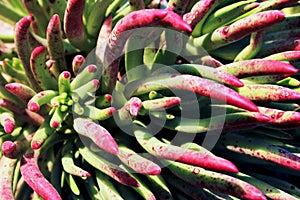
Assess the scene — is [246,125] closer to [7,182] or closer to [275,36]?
[275,36]

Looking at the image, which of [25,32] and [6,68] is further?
[6,68]

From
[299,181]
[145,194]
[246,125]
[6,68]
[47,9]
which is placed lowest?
[299,181]

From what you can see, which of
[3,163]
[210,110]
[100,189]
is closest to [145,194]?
[100,189]

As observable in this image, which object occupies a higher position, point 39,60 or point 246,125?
point 39,60

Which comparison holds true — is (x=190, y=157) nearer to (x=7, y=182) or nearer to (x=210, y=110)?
(x=210, y=110)

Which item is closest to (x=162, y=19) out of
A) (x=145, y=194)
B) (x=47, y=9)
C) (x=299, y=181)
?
(x=145, y=194)

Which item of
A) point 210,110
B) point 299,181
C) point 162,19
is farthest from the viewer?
point 299,181

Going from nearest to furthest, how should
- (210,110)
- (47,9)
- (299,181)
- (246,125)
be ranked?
(246,125), (210,110), (47,9), (299,181)
